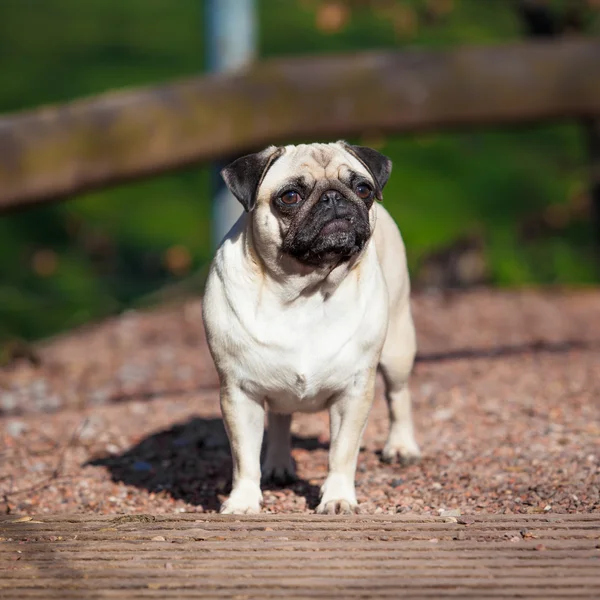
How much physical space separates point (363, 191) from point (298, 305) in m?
0.55

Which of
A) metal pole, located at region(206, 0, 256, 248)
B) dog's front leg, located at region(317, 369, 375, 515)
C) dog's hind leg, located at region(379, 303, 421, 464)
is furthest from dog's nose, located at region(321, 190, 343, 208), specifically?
metal pole, located at region(206, 0, 256, 248)

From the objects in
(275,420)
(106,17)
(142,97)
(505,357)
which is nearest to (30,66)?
(106,17)

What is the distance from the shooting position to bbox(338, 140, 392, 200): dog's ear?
5.13 meters

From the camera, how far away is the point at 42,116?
782 cm

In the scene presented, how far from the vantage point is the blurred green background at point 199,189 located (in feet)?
42.5

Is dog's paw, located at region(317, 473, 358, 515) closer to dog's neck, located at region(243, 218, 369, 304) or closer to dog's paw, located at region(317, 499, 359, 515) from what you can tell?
dog's paw, located at region(317, 499, 359, 515)

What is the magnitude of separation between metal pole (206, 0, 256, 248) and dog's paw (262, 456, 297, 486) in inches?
162

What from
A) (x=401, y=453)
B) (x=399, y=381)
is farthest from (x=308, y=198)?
(x=401, y=453)

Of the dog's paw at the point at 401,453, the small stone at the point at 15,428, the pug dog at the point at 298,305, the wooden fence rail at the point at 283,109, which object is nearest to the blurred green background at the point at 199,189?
the wooden fence rail at the point at 283,109

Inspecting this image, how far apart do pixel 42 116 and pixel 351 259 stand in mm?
3600

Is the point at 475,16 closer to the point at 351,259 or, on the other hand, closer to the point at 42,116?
the point at 42,116

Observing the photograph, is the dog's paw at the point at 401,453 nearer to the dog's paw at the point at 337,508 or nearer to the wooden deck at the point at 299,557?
the dog's paw at the point at 337,508

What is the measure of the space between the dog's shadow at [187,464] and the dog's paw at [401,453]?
510 millimetres

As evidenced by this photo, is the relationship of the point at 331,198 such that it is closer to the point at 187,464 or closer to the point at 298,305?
the point at 298,305
